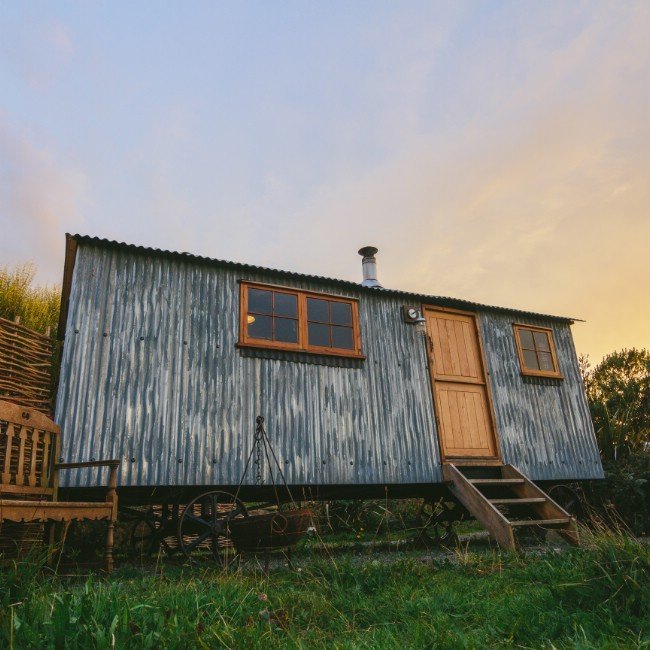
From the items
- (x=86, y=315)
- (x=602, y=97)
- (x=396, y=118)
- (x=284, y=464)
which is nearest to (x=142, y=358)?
(x=86, y=315)

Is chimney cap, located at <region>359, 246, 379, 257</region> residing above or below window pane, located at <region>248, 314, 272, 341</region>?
above

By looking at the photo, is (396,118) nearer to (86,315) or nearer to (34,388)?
(86,315)

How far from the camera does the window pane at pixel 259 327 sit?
7375mm

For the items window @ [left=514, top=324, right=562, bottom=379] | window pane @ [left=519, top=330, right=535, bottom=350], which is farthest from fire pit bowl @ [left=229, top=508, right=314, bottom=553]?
window pane @ [left=519, top=330, right=535, bottom=350]

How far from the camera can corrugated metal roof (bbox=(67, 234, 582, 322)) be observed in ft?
22.6

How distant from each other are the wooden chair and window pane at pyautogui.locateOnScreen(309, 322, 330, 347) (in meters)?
3.46

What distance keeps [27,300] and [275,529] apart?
483 inches

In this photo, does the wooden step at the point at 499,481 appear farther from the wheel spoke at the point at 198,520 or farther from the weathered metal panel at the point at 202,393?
the wheel spoke at the point at 198,520

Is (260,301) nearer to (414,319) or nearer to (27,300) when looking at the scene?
(414,319)

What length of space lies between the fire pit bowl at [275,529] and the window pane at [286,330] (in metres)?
2.91

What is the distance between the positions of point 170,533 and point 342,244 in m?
7.08

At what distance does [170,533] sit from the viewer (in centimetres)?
760

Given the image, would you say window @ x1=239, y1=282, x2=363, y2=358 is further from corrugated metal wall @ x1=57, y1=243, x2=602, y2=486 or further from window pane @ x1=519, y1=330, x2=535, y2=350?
window pane @ x1=519, y1=330, x2=535, y2=350

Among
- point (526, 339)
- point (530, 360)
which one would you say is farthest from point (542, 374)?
point (526, 339)
